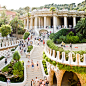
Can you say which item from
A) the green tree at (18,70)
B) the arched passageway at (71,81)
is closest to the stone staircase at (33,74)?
the green tree at (18,70)

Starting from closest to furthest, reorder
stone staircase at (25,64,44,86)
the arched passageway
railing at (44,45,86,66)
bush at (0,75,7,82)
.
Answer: railing at (44,45,86,66)
the arched passageway
stone staircase at (25,64,44,86)
bush at (0,75,7,82)

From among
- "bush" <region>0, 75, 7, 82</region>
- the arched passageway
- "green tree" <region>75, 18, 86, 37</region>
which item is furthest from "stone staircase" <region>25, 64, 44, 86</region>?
"green tree" <region>75, 18, 86, 37</region>

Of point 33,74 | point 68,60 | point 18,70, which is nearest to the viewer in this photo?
point 68,60

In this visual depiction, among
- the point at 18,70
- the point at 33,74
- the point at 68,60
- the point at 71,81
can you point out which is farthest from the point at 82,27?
the point at 18,70

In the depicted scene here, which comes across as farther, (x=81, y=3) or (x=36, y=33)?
(x=81, y=3)

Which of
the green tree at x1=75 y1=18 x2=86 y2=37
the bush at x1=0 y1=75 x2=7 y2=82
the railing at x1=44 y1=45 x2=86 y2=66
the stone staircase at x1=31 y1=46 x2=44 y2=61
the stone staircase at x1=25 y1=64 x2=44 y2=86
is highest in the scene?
the green tree at x1=75 y1=18 x2=86 y2=37

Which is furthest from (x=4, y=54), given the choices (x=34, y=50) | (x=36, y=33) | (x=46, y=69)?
(x=36, y=33)

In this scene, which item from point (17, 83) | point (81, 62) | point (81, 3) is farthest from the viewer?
point (81, 3)

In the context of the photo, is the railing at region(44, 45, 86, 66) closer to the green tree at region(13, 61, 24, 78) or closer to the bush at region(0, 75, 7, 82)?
the green tree at region(13, 61, 24, 78)

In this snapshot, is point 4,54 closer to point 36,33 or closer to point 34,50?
point 34,50

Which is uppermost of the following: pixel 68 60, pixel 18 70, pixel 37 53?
pixel 68 60

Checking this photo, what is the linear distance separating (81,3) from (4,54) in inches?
2629

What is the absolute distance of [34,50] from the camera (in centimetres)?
2461

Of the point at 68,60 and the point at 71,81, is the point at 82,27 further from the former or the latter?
the point at 68,60
